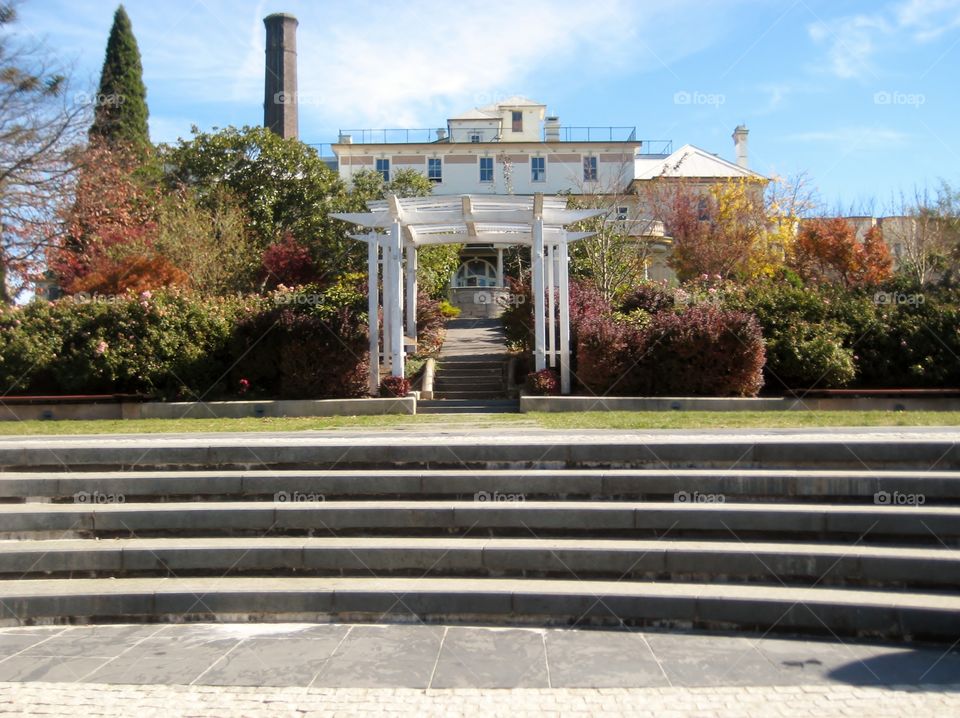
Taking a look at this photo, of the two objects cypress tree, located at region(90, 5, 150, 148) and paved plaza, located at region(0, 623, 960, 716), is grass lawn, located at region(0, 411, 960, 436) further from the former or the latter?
cypress tree, located at region(90, 5, 150, 148)

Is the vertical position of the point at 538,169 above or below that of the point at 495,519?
above

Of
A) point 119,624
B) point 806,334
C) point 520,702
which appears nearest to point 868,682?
point 520,702

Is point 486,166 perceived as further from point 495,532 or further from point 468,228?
point 495,532

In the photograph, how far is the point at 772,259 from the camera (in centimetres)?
3381

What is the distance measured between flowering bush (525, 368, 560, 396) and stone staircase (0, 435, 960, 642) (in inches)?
263

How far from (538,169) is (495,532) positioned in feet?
158

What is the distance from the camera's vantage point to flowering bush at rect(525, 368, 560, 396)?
15500mm

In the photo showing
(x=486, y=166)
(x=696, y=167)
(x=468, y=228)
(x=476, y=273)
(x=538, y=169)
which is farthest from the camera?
(x=486, y=166)

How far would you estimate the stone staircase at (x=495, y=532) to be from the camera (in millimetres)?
6414
